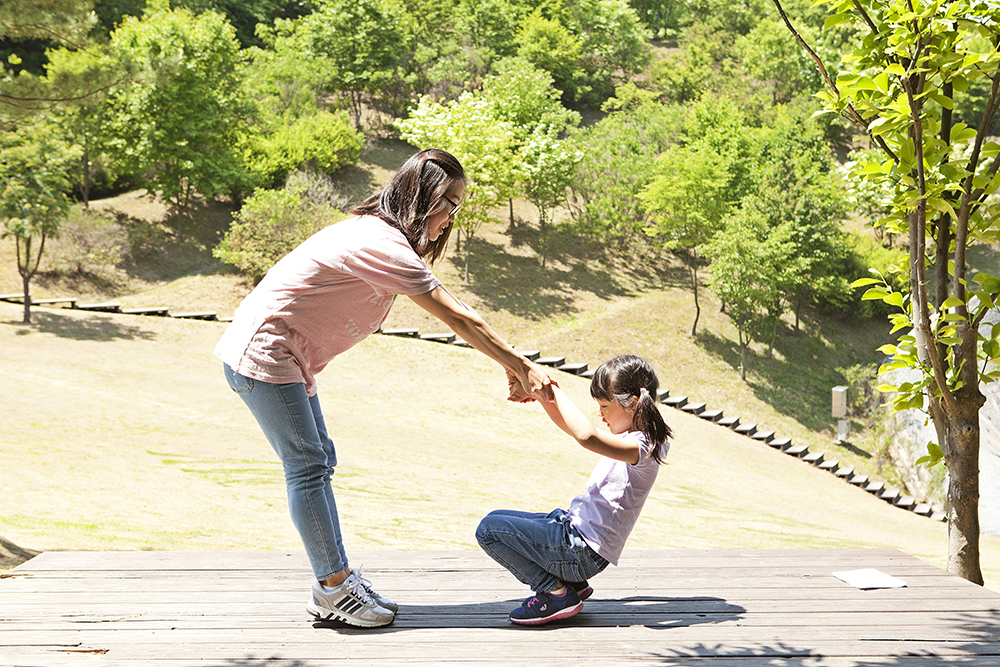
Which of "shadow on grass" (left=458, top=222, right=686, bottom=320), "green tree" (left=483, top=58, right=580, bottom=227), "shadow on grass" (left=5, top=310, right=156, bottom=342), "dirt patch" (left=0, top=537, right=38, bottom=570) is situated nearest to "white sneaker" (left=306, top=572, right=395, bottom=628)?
"dirt patch" (left=0, top=537, right=38, bottom=570)

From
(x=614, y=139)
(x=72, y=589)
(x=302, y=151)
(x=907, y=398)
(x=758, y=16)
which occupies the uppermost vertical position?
(x=758, y=16)

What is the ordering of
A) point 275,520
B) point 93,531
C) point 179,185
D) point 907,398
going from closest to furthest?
point 907,398
point 93,531
point 275,520
point 179,185

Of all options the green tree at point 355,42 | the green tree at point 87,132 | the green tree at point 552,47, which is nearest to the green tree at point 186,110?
the green tree at point 87,132

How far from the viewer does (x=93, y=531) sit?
6.75 m

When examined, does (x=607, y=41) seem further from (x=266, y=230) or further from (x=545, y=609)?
(x=545, y=609)

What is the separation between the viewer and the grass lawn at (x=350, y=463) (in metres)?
7.57

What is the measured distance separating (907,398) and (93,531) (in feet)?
20.5

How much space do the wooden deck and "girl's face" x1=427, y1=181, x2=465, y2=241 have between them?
5.21 feet

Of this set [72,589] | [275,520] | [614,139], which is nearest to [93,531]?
[275,520]

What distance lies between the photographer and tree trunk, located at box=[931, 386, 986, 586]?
4250mm

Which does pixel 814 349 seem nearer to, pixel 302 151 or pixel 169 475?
pixel 302 151

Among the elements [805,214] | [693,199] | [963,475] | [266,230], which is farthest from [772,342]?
[963,475]

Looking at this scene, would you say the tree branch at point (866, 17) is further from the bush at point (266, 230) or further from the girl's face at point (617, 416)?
the bush at point (266, 230)

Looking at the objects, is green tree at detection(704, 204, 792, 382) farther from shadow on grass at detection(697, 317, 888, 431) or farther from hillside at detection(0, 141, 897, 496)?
hillside at detection(0, 141, 897, 496)
